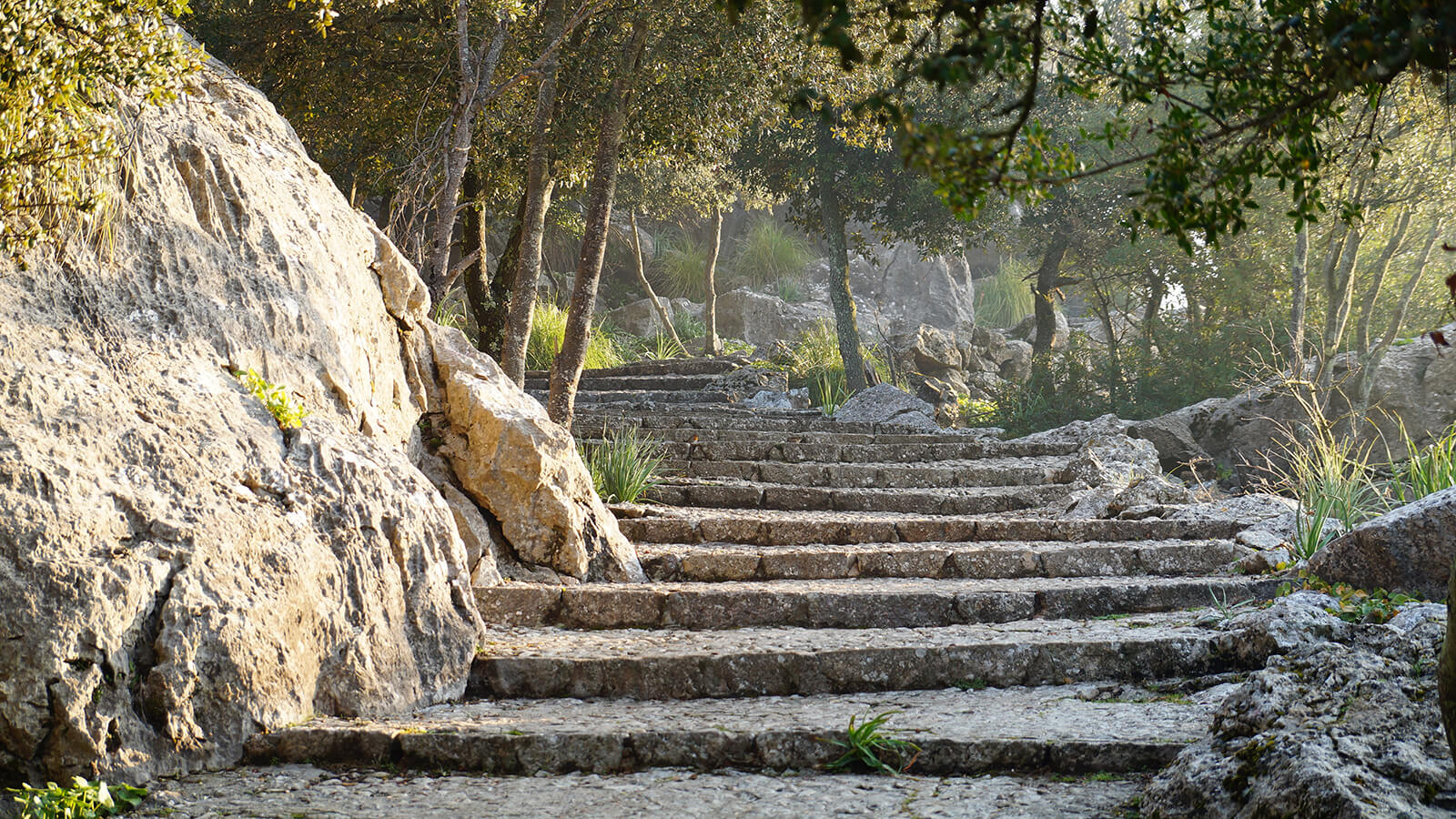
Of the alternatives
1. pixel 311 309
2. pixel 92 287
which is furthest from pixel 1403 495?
pixel 92 287

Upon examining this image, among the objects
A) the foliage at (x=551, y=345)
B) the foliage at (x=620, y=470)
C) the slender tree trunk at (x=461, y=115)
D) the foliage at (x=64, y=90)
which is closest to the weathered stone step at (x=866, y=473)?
the foliage at (x=620, y=470)

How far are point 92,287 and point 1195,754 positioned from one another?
3.85 metres

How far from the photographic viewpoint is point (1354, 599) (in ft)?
14.9

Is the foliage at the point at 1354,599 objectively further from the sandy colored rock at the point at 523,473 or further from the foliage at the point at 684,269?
the foliage at the point at 684,269

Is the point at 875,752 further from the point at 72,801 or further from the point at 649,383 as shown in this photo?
the point at 649,383

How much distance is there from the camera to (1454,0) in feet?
4.26

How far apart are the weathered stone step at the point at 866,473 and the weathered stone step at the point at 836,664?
388 cm

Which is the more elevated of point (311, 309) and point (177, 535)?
point (311, 309)

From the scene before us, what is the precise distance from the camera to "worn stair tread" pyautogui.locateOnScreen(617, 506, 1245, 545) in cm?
652

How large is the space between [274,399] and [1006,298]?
24.5 meters

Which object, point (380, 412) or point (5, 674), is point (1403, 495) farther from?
point (5, 674)

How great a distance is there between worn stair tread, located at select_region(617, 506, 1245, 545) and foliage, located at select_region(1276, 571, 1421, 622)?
1362mm

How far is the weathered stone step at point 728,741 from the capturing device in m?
3.25

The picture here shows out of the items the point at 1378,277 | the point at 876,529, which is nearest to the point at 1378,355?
the point at 1378,277
